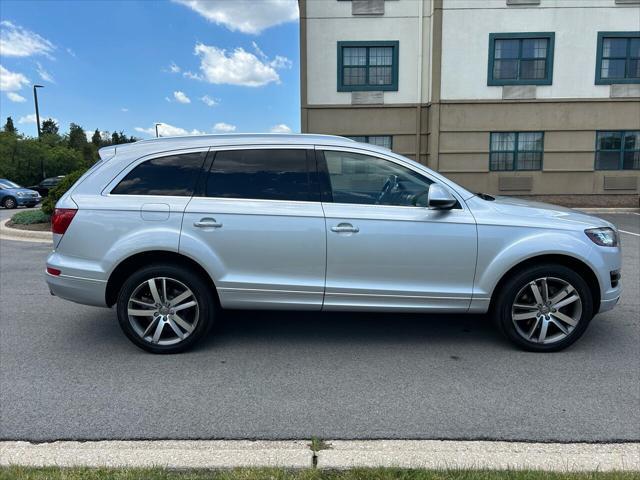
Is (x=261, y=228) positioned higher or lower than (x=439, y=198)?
lower

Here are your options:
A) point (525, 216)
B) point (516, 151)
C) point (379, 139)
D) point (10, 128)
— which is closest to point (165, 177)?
point (525, 216)

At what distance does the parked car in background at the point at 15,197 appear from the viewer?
884 inches

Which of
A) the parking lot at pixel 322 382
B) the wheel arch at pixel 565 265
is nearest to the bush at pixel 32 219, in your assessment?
the parking lot at pixel 322 382

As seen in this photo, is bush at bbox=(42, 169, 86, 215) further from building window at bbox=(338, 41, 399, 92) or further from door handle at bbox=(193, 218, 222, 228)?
building window at bbox=(338, 41, 399, 92)

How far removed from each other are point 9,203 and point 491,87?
21.7m

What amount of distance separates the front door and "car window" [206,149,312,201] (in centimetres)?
23

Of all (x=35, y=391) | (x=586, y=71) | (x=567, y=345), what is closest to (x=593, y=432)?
(x=567, y=345)

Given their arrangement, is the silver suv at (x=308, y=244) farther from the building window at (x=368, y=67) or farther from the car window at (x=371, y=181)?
the building window at (x=368, y=67)

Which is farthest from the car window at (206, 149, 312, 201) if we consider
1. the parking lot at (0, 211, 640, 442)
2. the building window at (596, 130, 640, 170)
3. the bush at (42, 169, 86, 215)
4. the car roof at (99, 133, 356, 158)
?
the building window at (596, 130, 640, 170)

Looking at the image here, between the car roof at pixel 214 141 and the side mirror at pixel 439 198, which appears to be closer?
the side mirror at pixel 439 198

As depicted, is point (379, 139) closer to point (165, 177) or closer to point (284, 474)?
point (165, 177)

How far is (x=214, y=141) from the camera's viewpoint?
14.5 feet

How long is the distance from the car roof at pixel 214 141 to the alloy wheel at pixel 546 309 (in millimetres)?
2057

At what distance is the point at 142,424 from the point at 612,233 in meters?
4.14
